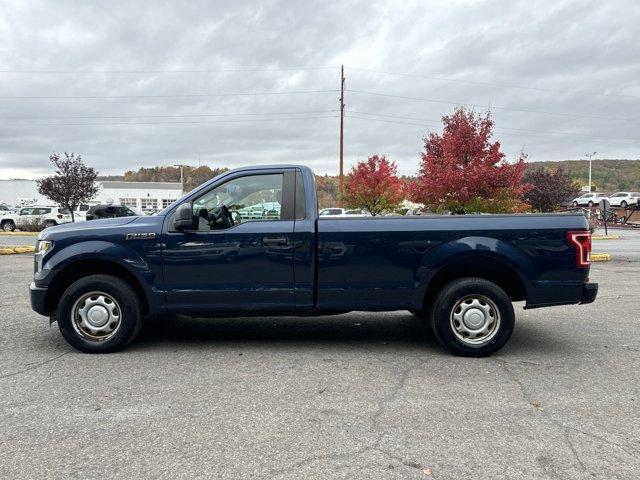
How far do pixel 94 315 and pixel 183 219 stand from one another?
1371mm

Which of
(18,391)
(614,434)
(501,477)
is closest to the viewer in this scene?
(501,477)

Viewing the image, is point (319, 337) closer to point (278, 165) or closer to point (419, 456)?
point (278, 165)

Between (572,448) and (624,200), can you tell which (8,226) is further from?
(624,200)

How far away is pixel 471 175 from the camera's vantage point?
1894cm

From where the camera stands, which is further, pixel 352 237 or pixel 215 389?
pixel 352 237

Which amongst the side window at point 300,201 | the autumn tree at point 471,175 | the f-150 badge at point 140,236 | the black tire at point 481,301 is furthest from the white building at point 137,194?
the black tire at point 481,301

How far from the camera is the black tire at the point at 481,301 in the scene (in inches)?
195

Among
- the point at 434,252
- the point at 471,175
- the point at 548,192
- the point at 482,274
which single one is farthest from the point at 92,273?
the point at 548,192

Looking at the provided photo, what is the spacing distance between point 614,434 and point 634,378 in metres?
1.36

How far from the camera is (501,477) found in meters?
2.81

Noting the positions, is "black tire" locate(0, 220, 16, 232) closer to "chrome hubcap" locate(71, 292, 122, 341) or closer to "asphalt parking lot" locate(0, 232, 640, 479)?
"asphalt parking lot" locate(0, 232, 640, 479)

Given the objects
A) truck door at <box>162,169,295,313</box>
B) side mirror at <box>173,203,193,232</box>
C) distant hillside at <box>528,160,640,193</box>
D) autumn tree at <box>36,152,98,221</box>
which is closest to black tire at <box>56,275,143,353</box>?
truck door at <box>162,169,295,313</box>

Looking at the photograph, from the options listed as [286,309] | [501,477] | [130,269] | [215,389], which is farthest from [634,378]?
[130,269]

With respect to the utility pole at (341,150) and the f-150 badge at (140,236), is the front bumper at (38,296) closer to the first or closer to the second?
the f-150 badge at (140,236)
